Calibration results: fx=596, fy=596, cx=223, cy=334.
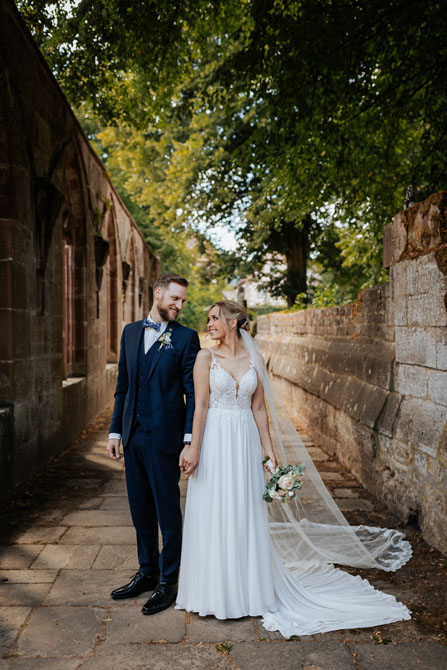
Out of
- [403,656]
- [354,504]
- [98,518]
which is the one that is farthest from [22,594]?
[354,504]

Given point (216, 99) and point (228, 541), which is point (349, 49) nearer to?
point (216, 99)

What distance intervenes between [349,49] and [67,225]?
4988mm

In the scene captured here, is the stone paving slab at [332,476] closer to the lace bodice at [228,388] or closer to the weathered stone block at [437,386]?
the weathered stone block at [437,386]

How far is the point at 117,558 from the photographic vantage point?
14.1 ft

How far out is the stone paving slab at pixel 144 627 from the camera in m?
3.13

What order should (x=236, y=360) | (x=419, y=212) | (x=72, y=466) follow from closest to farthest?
(x=236, y=360)
(x=419, y=212)
(x=72, y=466)

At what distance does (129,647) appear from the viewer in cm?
304

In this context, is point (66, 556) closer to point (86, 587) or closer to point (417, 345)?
point (86, 587)

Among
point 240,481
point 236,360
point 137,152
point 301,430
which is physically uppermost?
point 137,152

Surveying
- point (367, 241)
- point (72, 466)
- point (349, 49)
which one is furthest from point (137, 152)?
point (72, 466)

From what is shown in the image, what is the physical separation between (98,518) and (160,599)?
5.98ft

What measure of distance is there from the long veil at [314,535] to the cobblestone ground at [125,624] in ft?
0.47

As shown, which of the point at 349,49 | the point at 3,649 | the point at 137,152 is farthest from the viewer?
the point at 137,152

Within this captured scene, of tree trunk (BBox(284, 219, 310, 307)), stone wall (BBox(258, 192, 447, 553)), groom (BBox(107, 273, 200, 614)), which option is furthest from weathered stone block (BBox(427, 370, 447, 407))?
tree trunk (BBox(284, 219, 310, 307))
